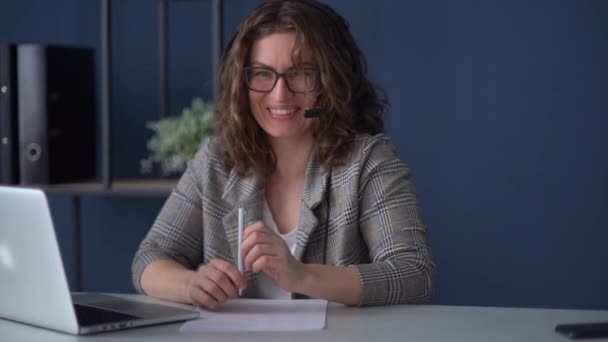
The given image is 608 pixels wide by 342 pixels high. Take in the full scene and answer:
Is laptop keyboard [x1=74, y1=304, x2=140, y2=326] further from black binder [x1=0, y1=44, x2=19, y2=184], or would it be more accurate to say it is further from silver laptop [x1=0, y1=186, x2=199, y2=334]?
black binder [x1=0, y1=44, x2=19, y2=184]

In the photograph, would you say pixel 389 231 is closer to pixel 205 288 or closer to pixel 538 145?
pixel 205 288

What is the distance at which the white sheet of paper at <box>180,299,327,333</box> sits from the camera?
146cm

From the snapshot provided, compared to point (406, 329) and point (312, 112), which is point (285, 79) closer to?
point (312, 112)

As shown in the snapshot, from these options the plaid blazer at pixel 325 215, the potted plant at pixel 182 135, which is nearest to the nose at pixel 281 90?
the plaid blazer at pixel 325 215

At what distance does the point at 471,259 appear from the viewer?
3.08 meters

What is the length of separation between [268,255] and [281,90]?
1.49 ft

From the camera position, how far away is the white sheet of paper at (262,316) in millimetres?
1465

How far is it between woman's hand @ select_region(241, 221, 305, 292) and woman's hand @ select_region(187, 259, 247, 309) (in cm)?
3

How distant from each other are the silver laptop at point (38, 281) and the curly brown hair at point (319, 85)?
53cm

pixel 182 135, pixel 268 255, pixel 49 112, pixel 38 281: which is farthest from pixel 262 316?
pixel 49 112

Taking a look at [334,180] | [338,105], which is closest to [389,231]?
[334,180]

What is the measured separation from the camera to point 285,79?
6.37 ft

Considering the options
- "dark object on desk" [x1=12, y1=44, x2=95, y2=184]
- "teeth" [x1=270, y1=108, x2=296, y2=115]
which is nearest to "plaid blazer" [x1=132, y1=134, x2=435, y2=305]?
"teeth" [x1=270, y1=108, x2=296, y2=115]

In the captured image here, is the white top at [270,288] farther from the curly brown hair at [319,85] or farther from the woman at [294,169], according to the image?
the curly brown hair at [319,85]
